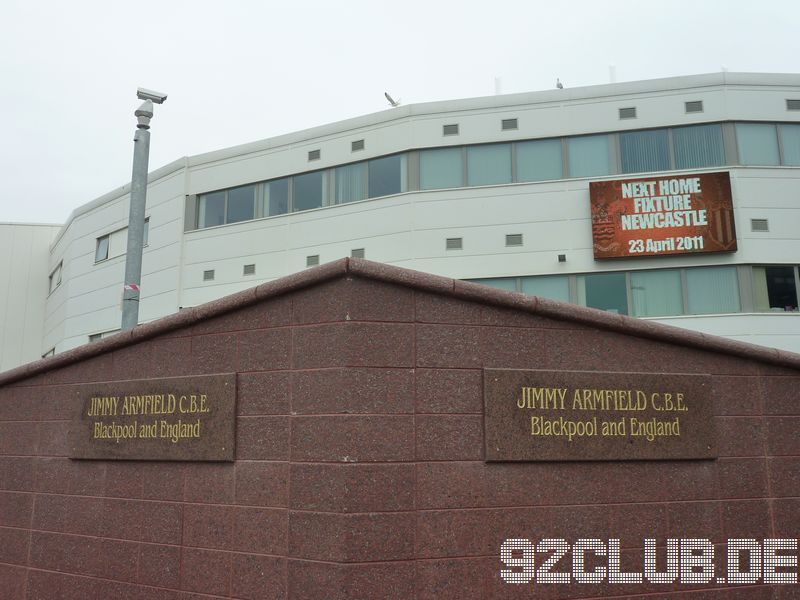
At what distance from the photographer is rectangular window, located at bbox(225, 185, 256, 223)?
27.3 meters

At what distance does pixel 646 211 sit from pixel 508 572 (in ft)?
59.5

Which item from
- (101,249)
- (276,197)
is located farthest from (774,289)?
(101,249)

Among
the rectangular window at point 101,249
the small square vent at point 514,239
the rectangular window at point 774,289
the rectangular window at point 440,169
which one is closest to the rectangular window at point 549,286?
the small square vent at point 514,239

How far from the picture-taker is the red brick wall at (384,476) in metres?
6.10

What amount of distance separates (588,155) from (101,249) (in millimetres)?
19934

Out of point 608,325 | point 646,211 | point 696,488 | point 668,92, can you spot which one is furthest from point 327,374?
point 668,92

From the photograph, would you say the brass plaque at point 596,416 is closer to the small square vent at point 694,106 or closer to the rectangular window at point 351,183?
the small square vent at point 694,106

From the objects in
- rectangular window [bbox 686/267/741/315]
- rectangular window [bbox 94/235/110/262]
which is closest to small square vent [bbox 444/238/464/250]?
rectangular window [bbox 686/267/741/315]

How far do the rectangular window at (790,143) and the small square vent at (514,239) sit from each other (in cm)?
794

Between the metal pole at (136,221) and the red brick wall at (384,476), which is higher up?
the metal pole at (136,221)

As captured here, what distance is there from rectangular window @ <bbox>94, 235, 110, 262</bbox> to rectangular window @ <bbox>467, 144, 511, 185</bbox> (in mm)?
16026

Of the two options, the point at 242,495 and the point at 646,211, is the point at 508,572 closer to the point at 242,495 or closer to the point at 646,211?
the point at 242,495

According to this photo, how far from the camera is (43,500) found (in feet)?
26.3

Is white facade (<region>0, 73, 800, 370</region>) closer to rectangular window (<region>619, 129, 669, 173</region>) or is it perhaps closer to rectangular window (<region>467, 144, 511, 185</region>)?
rectangular window (<region>467, 144, 511, 185</region>)
